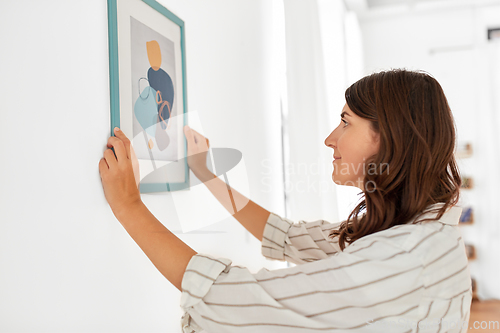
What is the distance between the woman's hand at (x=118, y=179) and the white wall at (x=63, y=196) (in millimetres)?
17

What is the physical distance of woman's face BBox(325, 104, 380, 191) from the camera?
37.9 inches

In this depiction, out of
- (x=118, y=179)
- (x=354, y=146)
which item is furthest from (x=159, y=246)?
(x=354, y=146)

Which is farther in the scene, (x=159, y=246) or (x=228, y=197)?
(x=228, y=197)

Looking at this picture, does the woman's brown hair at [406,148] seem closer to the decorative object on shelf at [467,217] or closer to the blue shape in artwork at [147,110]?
the blue shape in artwork at [147,110]

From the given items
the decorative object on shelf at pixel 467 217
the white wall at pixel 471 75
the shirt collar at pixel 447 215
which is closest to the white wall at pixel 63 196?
the shirt collar at pixel 447 215

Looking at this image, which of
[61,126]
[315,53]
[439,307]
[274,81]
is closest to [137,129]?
[61,126]

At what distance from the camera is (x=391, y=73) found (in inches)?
37.9

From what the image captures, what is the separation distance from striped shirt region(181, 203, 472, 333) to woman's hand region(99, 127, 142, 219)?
195mm

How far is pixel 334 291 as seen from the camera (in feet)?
2.30

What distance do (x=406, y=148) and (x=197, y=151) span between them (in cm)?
59

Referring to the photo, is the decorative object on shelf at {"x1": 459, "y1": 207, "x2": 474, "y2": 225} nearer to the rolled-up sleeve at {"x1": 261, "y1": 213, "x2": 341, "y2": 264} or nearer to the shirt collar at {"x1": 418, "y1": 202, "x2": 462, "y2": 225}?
the rolled-up sleeve at {"x1": 261, "y1": 213, "x2": 341, "y2": 264}

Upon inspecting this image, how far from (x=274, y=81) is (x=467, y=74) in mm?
2683

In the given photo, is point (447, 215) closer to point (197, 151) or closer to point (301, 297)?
point (301, 297)

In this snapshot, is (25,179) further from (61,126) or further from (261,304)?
(261,304)
